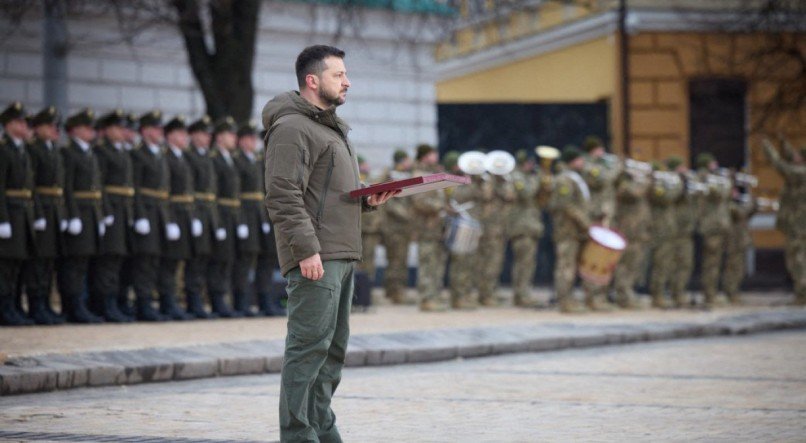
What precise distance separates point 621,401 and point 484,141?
1718 centimetres

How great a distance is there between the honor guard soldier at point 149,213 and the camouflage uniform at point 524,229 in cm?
616

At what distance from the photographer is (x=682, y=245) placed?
70.7 feet

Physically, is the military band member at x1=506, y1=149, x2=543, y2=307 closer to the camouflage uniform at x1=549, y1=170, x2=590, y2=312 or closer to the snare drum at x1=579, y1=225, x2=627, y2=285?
the camouflage uniform at x1=549, y1=170, x2=590, y2=312

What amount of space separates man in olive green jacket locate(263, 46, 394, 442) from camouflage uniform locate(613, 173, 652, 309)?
1380cm

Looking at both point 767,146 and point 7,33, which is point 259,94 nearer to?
point 7,33

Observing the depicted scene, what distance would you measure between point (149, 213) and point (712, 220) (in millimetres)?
8854

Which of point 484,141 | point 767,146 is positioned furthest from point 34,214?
point 484,141

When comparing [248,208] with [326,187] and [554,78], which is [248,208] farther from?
[554,78]

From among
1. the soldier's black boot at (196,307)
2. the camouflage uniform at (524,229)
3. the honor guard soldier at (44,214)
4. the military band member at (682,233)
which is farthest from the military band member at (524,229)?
the honor guard soldier at (44,214)

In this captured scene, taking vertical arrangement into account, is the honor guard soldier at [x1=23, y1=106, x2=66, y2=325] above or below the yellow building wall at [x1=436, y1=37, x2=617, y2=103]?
below

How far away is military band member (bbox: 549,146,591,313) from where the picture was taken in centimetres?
1955

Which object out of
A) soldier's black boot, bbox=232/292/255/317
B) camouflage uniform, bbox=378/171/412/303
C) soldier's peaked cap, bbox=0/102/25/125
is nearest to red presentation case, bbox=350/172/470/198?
soldier's peaked cap, bbox=0/102/25/125

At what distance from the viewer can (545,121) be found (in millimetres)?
27422

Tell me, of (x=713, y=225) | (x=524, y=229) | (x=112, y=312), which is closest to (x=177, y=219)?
(x=112, y=312)
